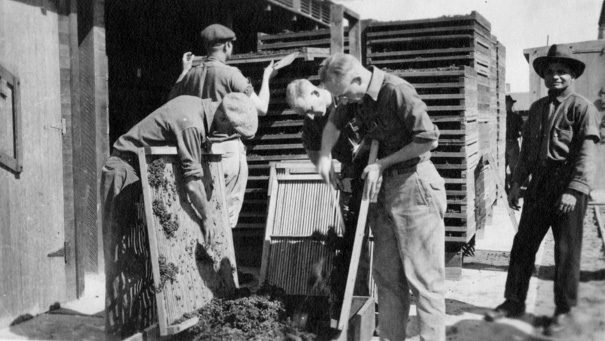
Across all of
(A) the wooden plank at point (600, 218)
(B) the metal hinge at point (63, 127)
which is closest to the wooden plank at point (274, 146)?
(B) the metal hinge at point (63, 127)

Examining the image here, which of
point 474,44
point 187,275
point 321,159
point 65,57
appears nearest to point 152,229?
point 187,275

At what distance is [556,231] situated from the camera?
4.93 metres

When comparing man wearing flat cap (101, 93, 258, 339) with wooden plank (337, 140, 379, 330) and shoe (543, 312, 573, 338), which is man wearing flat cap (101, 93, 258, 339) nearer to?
wooden plank (337, 140, 379, 330)

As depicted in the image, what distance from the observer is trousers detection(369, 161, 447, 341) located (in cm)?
389

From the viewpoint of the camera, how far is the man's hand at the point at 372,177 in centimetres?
382

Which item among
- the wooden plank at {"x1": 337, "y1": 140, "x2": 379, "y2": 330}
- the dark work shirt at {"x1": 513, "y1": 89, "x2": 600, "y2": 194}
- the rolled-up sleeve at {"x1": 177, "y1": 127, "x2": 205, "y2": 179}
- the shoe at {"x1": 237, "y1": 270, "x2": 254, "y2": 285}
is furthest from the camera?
the shoe at {"x1": 237, "y1": 270, "x2": 254, "y2": 285}

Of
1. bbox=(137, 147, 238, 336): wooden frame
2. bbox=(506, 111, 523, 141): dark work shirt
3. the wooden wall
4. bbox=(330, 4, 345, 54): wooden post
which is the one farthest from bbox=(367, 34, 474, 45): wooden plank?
bbox=(506, 111, 523, 141): dark work shirt

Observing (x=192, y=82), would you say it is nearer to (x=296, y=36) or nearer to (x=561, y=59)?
(x=296, y=36)

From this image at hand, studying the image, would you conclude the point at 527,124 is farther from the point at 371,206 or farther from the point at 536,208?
the point at 371,206

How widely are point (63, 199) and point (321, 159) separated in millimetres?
2934

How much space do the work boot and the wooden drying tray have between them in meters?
3.04

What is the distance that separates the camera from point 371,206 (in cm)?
418

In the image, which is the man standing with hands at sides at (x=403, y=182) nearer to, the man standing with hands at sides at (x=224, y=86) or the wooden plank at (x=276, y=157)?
the man standing with hands at sides at (x=224, y=86)

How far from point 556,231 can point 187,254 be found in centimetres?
288
